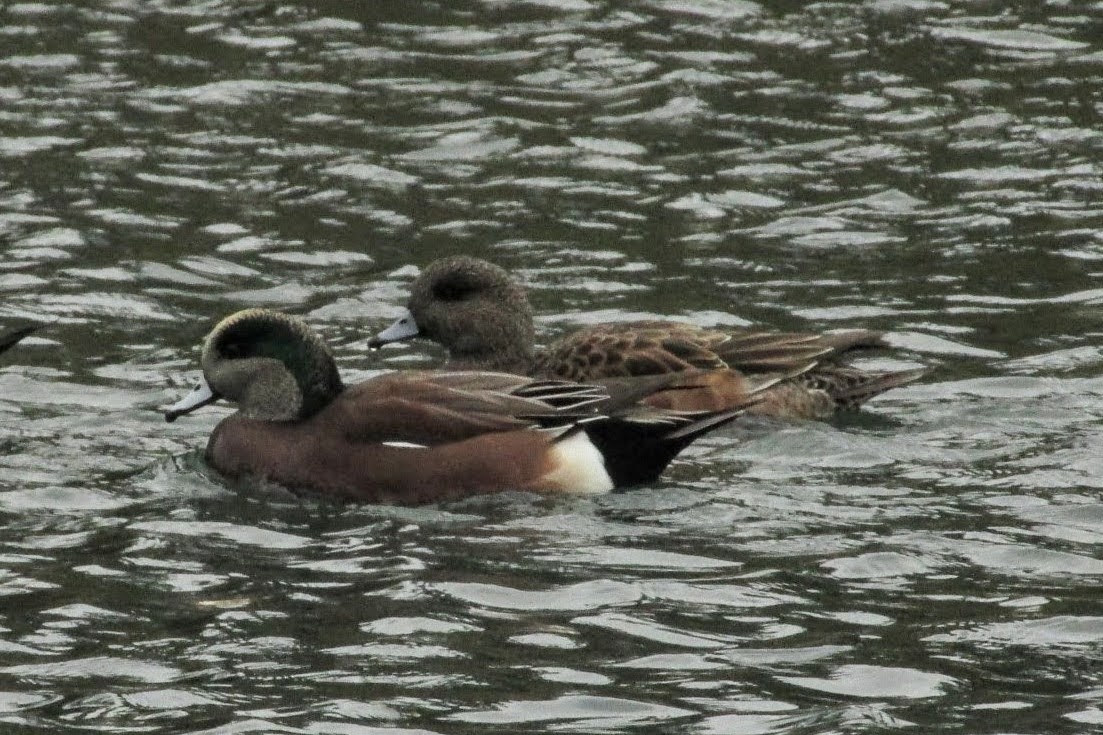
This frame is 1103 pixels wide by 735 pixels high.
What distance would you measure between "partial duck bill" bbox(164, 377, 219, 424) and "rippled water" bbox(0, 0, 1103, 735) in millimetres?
239

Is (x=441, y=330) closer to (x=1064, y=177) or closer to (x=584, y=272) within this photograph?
(x=584, y=272)

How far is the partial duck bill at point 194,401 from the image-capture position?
9.96 m

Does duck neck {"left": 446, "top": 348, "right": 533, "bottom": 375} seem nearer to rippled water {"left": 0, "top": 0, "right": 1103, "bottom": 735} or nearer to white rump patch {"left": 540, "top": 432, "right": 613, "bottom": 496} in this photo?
rippled water {"left": 0, "top": 0, "right": 1103, "bottom": 735}

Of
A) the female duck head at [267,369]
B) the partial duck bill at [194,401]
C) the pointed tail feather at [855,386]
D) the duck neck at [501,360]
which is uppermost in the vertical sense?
the female duck head at [267,369]

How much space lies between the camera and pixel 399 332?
10984 millimetres

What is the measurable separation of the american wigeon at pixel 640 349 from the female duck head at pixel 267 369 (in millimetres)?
993

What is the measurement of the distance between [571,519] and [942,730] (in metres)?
2.59

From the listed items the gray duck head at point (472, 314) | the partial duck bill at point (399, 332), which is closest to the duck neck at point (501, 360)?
the gray duck head at point (472, 314)

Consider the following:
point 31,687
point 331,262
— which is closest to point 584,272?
point 331,262

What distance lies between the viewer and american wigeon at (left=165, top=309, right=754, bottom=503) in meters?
9.54

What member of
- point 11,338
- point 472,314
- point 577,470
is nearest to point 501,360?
point 472,314

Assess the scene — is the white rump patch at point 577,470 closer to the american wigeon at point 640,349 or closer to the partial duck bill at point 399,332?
the american wigeon at point 640,349

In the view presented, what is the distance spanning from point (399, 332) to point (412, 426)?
142 centimetres

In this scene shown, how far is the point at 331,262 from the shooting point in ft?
42.2
